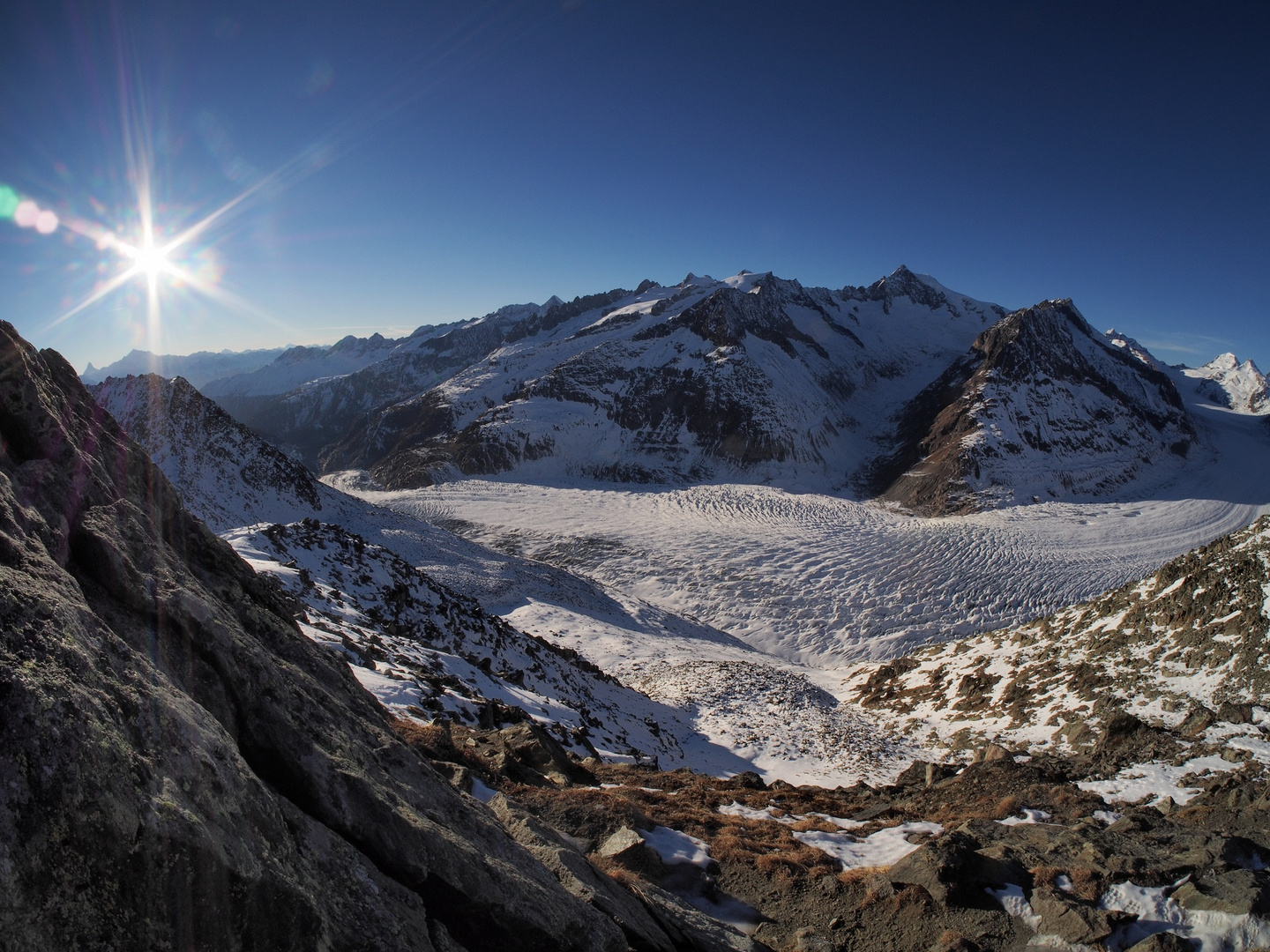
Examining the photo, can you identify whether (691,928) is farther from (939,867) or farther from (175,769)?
(175,769)

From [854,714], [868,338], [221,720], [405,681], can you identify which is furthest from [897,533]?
[868,338]

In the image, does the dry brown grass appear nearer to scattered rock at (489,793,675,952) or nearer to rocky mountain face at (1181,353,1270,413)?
scattered rock at (489,793,675,952)

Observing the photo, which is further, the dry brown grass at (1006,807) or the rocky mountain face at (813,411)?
the rocky mountain face at (813,411)

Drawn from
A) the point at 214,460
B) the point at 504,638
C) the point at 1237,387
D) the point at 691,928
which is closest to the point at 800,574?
the point at 504,638

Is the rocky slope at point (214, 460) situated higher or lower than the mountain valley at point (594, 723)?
higher

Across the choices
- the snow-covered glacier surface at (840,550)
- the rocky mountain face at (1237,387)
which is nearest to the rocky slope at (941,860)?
the snow-covered glacier surface at (840,550)

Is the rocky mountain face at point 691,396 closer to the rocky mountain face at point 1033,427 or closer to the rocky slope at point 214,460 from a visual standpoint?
the rocky mountain face at point 1033,427

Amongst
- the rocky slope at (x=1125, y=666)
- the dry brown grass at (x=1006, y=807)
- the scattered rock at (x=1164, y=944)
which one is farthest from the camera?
the rocky slope at (x=1125, y=666)

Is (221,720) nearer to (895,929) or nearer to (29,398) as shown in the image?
(29,398)
